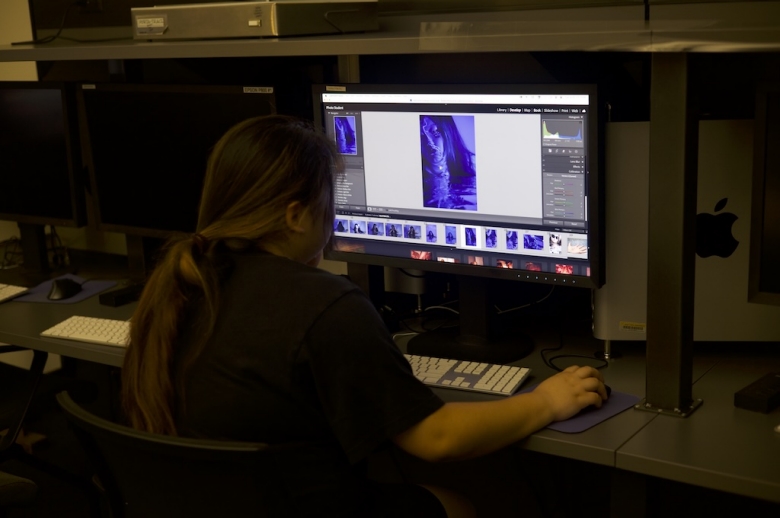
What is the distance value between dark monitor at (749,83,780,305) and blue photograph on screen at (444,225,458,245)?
591 millimetres

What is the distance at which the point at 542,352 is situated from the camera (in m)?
1.92

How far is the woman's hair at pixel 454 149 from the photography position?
6.10ft

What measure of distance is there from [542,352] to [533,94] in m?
0.54

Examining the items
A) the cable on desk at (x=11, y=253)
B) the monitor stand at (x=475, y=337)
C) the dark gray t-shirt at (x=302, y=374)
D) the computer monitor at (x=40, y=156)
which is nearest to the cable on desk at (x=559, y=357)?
the monitor stand at (x=475, y=337)

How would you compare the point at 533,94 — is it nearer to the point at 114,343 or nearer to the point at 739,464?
the point at 739,464

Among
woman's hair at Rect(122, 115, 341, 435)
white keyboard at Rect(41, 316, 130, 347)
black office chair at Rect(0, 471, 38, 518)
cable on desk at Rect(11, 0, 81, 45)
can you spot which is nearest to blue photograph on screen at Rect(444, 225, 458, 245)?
woman's hair at Rect(122, 115, 341, 435)

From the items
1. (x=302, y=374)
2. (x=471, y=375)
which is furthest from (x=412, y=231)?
(x=302, y=374)

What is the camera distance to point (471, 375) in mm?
1764

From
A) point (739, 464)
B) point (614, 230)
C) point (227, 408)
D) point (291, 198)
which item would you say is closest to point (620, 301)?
point (614, 230)

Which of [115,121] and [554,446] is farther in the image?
[115,121]

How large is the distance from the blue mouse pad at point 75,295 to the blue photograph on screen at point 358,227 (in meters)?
0.86

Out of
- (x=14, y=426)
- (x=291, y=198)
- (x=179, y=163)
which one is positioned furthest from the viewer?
(x=179, y=163)

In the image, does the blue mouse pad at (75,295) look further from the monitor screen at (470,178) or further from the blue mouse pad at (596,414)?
the blue mouse pad at (596,414)

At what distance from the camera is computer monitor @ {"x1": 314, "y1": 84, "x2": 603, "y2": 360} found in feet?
5.74
